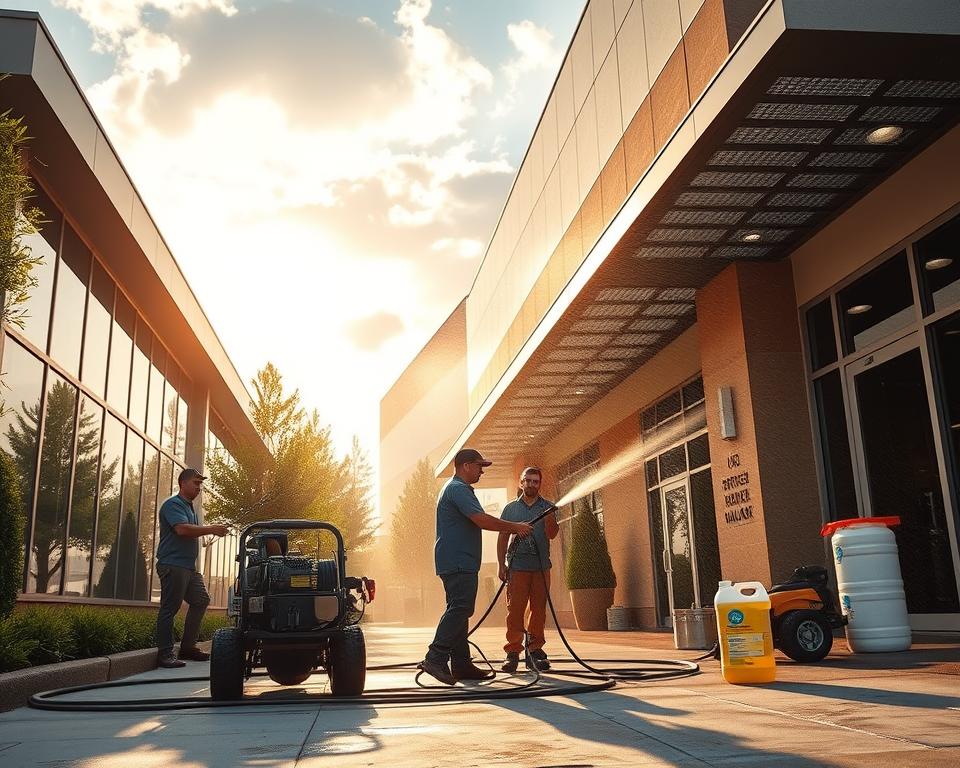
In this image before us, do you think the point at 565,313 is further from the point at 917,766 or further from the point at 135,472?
the point at 917,766

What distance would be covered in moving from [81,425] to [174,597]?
4427 millimetres

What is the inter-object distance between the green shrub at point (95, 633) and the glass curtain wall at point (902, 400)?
23.9 feet

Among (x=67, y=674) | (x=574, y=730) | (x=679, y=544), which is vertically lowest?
(x=574, y=730)

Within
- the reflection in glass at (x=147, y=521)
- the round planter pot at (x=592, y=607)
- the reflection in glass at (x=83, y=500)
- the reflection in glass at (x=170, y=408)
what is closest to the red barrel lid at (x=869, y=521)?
the reflection in glass at (x=83, y=500)

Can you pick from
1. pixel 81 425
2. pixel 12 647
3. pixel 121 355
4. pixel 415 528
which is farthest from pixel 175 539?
pixel 415 528

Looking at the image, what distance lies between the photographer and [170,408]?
18.1 m

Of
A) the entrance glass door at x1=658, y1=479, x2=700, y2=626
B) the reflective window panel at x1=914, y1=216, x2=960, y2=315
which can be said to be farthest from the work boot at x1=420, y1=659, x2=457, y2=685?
the entrance glass door at x1=658, y1=479, x2=700, y2=626

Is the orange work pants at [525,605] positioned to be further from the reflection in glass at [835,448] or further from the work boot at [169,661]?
the reflection in glass at [835,448]

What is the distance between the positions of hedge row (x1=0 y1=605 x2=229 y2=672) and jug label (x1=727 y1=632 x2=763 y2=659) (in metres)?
4.55

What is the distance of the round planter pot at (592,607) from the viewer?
16.1 meters

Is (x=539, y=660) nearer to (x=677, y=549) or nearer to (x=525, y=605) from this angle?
(x=525, y=605)

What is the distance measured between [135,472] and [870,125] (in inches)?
473

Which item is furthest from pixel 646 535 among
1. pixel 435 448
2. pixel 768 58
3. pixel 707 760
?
pixel 435 448

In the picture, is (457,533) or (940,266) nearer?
(457,533)
